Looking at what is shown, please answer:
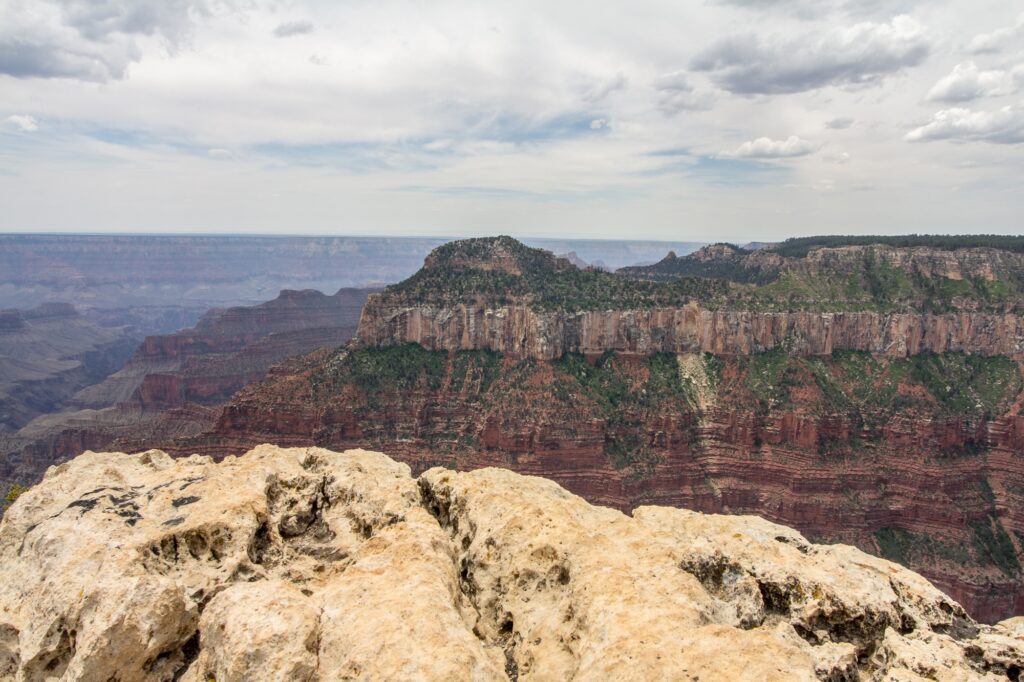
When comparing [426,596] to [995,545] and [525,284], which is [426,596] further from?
[525,284]

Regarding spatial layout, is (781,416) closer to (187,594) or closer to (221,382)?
(187,594)

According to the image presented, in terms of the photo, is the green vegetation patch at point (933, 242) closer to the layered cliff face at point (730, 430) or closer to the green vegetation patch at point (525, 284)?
the layered cliff face at point (730, 430)

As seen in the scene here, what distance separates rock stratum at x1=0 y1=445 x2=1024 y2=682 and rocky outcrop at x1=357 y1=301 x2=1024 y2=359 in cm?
7677

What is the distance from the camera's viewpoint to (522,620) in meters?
14.9

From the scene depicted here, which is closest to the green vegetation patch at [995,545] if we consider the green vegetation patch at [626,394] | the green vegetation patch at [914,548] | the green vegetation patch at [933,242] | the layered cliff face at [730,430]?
the layered cliff face at [730,430]

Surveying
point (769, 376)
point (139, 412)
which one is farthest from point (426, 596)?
point (139, 412)

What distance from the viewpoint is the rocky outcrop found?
9519 centimetres

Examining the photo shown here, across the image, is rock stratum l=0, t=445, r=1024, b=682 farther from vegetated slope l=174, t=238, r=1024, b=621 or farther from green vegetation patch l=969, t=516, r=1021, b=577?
green vegetation patch l=969, t=516, r=1021, b=577

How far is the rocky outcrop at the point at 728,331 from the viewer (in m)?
95.2

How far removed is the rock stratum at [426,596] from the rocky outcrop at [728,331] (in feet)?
252

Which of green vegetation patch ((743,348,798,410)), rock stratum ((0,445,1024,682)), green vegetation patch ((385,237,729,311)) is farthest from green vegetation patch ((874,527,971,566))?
rock stratum ((0,445,1024,682))

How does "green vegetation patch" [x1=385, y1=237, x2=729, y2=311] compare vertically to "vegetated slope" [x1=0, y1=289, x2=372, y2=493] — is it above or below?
above

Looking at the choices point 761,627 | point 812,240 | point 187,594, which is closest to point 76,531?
point 187,594

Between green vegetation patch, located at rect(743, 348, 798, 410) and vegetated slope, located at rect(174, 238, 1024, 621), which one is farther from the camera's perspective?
green vegetation patch, located at rect(743, 348, 798, 410)
